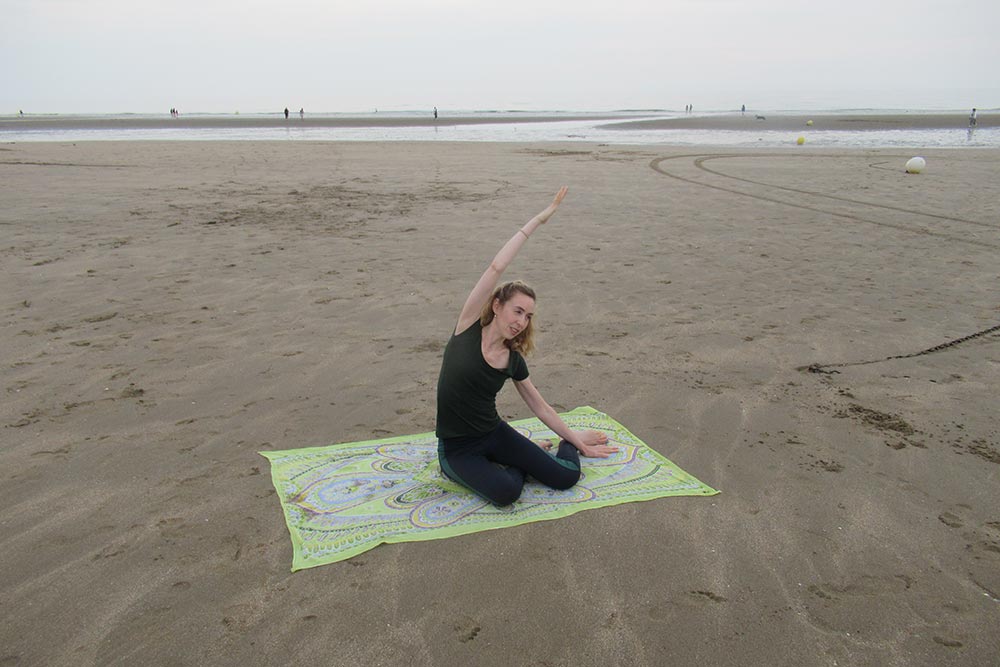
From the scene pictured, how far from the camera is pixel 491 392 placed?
3359 mm

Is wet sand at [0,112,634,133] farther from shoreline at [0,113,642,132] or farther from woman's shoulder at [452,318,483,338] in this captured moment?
woman's shoulder at [452,318,483,338]

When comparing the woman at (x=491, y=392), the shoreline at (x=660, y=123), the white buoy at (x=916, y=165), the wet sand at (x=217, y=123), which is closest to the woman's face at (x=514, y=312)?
the woman at (x=491, y=392)

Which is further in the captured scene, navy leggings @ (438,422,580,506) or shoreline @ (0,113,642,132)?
shoreline @ (0,113,642,132)

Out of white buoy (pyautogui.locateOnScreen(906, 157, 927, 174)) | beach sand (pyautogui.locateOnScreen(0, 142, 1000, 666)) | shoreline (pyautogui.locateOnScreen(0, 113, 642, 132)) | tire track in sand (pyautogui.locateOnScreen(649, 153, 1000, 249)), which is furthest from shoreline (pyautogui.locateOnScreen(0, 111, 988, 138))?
beach sand (pyautogui.locateOnScreen(0, 142, 1000, 666))

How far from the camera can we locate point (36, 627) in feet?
8.11

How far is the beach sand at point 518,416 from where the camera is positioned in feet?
8.23

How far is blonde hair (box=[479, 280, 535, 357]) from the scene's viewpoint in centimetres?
321

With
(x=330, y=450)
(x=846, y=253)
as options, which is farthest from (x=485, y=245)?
(x=330, y=450)

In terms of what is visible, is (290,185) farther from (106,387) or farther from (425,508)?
(425,508)

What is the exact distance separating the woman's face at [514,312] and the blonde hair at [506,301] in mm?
18

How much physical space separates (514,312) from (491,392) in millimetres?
447

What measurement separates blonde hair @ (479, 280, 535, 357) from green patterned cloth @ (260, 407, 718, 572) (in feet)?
2.40

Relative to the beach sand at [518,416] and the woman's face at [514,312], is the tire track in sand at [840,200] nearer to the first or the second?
the beach sand at [518,416]

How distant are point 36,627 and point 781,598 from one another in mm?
2834
